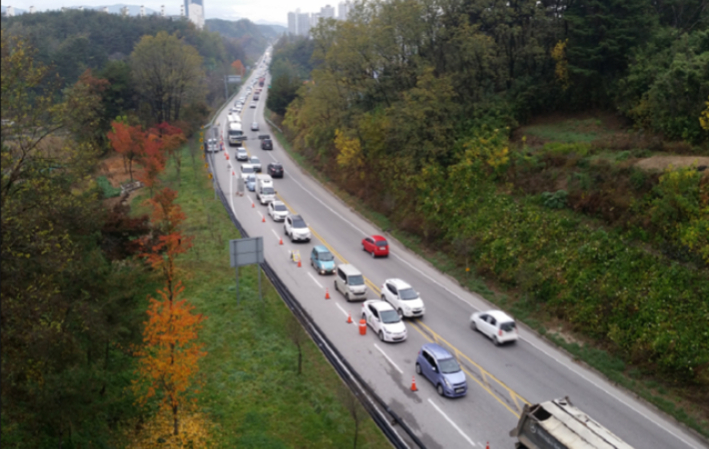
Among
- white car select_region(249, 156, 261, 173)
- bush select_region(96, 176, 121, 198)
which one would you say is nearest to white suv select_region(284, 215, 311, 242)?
bush select_region(96, 176, 121, 198)

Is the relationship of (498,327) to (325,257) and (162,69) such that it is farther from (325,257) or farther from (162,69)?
(162,69)

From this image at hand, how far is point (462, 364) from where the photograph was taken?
68.7 ft

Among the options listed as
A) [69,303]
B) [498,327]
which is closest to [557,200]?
[498,327]

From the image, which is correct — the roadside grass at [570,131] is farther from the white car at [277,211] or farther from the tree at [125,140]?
the tree at [125,140]

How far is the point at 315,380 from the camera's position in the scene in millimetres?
19625

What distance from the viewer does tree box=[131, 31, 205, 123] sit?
5878 cm

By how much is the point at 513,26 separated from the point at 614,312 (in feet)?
84.6

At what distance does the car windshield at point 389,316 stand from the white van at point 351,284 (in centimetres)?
353

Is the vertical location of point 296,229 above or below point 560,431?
below

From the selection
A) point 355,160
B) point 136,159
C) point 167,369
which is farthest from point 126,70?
point 167,369

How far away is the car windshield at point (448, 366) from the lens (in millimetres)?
18750

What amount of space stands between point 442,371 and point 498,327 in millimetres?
4583

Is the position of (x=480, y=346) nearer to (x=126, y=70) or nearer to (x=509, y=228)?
(x=509, y=228)

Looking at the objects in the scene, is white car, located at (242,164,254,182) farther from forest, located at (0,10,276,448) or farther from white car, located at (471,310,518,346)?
white car, located at (471,310,518,346)
